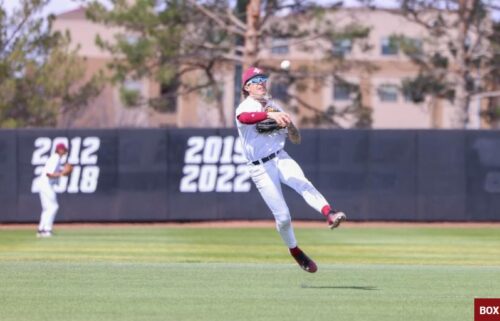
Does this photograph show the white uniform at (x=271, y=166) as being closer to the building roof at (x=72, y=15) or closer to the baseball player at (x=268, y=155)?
the baseball player at (x=268, y=155)

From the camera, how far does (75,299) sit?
1005cm

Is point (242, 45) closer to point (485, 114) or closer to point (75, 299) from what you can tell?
point (485, 114)

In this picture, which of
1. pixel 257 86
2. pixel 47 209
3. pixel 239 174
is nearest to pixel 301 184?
pixel 257 86

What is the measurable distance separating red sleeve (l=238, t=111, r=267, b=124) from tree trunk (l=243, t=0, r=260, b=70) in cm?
2487

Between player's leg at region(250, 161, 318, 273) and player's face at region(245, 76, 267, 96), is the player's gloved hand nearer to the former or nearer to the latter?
player's face at region(245, 76, 267, 96)

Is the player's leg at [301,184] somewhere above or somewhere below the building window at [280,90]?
below

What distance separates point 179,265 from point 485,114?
3020 centimetres

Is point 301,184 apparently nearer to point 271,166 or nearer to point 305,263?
point 271,166

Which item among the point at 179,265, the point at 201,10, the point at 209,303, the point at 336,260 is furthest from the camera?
the point at 201,10

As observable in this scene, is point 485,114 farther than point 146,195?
Yes

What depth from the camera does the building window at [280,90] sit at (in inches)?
1660

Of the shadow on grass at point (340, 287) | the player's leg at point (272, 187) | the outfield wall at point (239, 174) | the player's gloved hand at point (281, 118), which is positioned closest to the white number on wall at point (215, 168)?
the outfield wall at point (239, 174)

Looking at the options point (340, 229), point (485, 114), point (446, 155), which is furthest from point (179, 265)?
point (485, 114)

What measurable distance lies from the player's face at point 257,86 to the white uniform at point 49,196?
11.5 m
